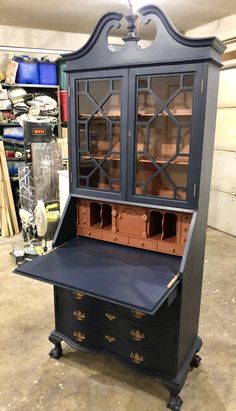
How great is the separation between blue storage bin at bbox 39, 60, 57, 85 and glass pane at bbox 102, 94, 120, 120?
3.03 m

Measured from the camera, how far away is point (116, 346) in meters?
1.94

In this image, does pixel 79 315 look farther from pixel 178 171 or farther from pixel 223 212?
pixel 223 212

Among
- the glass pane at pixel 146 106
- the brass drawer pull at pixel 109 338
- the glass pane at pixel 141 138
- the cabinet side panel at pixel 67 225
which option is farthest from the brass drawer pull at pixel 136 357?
the glass pane at pixel 146 106

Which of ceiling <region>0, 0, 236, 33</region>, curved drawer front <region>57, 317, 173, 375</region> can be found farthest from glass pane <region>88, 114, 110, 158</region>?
ceiling <region>0, 0, 236, 33</region>

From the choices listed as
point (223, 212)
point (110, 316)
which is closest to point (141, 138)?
point (110, 316)

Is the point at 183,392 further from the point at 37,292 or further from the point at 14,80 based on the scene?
the point at 14,80

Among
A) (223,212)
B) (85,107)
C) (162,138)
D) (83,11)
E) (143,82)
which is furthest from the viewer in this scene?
(223,212)

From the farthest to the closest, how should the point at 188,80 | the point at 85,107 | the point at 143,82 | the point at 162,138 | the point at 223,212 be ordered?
the point at 223,212 < the point at 85,107 < the point at 162,138 < the point at 143,82 < the point at 188,80

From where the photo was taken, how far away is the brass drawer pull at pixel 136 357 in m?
1.84

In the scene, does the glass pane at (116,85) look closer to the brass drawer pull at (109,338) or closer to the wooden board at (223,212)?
the brass drawer pull at (109,338)

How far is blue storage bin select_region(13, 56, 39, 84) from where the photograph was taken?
431 cm

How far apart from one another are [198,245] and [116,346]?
2.53 ft

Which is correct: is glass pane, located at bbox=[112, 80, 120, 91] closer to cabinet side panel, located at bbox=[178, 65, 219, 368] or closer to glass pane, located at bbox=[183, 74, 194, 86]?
glass pane, located at bbox=[183, 74, 194, 86]

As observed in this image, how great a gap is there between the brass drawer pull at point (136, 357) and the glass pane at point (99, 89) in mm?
1431
